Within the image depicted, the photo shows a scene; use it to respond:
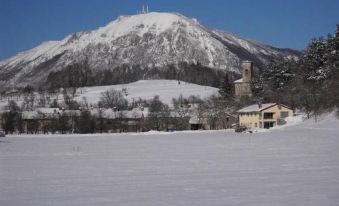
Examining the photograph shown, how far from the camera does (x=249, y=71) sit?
14800 cm

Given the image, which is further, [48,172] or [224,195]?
[48,172]

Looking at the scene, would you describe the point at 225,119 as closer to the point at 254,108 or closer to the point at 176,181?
the point at 254,108

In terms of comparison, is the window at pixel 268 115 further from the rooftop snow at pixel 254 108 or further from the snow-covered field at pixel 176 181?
the snow-covered field at pixel 176 181

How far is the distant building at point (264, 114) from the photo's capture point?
352ft

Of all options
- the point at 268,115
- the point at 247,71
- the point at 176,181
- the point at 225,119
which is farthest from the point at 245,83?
the point at 176,181

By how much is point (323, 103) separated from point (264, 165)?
6116 centimetres

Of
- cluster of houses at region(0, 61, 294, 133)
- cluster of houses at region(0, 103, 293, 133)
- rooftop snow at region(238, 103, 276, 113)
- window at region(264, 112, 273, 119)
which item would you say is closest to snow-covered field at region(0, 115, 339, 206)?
cluster of houses at region(0, 61, 294, 133)

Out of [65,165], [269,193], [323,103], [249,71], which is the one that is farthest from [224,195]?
[249,71]

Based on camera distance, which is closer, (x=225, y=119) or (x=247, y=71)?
(x=225, y=119)

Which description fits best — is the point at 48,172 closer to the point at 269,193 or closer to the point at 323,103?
the point at 269,193

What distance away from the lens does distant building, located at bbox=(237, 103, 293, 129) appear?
107363 mm

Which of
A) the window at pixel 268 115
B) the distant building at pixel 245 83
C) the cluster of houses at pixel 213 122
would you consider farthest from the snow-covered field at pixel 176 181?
the distant building at pixel 245 83

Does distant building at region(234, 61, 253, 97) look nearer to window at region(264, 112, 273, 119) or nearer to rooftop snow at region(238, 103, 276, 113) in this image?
rooftop snow at region(238, 103, 276, 113)

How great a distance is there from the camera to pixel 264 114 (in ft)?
362
